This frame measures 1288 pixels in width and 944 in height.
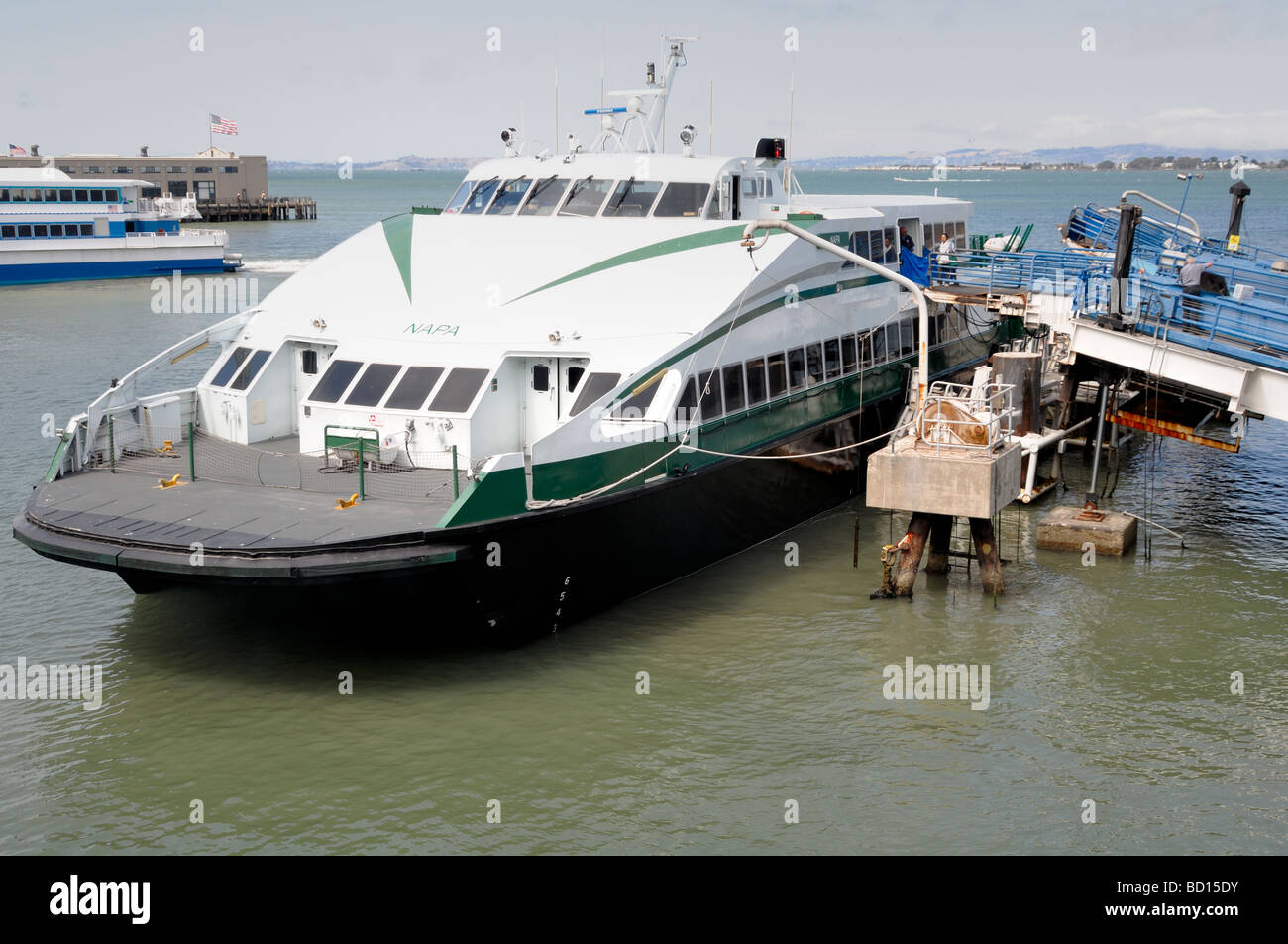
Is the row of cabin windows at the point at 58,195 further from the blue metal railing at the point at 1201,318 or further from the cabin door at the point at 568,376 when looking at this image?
the blue metal railing at the point at 1201,318

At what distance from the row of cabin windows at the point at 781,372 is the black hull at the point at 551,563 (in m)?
0.85

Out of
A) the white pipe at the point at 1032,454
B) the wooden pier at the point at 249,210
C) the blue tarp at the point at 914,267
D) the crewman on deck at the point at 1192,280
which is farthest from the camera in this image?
the wooden pier at the point at 249,210

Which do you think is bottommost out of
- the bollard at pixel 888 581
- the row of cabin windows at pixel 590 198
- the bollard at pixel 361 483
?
the bollard at pixel 888 581

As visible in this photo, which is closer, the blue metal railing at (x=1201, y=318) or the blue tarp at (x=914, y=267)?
the blue metal railing at (x=1201, y=318)

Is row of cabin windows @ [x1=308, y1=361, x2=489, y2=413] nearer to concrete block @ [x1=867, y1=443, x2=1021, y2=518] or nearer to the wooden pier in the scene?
concrete block @ [x1=867, y1=443, x2=1021, y2=518]

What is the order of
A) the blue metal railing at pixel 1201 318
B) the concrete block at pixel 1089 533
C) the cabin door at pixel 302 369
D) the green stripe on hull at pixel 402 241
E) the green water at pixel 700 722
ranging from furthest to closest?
the concrete block at pixel 1089 533 → the blue metal railing at pixel 1201 318 → the green stripe on hull at pixel 402 241 → the cabin door at pixel 302 369 → the green water at pixel 700 722

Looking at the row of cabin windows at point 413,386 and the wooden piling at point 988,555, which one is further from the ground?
the row of cabin windows at point 413,386

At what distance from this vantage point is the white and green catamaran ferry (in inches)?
540

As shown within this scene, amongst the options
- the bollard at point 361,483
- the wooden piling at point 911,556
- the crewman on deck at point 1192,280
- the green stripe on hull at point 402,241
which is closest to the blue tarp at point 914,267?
the crewman on deck at point 1192,280

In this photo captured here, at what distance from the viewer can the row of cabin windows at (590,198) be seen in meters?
18.8

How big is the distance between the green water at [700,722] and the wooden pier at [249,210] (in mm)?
100836

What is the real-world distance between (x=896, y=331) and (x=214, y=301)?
1687 inches

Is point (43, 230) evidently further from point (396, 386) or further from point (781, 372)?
point (781, 372)

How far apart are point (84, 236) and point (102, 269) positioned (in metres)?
1.99
